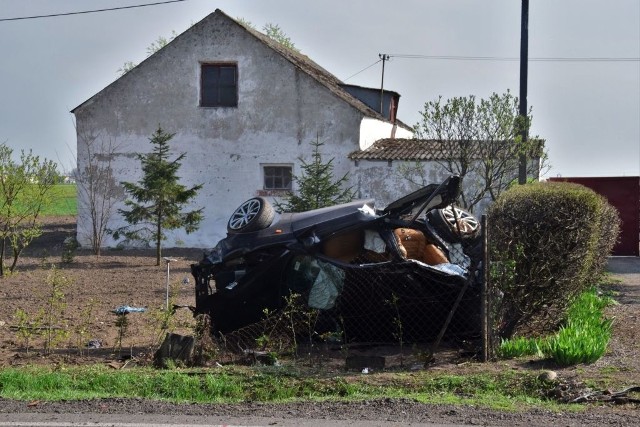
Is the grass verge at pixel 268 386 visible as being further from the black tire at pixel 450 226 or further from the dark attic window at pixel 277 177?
the dark attic window at pixel 277 177

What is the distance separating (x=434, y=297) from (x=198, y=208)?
2112cm

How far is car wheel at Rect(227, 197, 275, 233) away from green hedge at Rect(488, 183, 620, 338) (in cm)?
279

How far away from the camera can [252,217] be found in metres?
12.3

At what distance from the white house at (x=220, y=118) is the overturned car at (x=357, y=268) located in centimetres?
1864

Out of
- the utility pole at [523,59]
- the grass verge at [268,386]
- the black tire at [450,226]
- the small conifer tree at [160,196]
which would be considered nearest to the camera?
the grass verge at [268,386]

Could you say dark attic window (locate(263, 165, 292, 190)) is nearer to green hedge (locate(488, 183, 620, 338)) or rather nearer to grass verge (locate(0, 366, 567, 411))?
green hedge (locate(488, 183, 620, 338))

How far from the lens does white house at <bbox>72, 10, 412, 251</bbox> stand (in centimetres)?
3097

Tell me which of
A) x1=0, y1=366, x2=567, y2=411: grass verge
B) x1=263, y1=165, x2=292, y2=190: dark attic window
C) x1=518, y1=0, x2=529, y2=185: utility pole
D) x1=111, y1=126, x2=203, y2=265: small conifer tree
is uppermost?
x1=518, y1=0, x2=529, y2=185: utility pole

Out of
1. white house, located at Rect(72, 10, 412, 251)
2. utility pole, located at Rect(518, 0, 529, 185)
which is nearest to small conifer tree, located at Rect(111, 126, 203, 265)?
white house, located at Rect(72, 10, 412, 251)

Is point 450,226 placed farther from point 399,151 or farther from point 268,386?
point 399,151

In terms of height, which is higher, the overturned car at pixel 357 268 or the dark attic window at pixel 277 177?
the dark attic window at pixel 277 177

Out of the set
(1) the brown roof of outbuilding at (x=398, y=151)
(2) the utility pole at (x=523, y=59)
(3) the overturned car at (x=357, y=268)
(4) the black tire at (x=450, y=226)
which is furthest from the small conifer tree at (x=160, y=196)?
(4) the black tire at (x=450, y=226)

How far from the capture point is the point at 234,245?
12.2 m

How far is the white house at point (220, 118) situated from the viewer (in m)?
31.0
